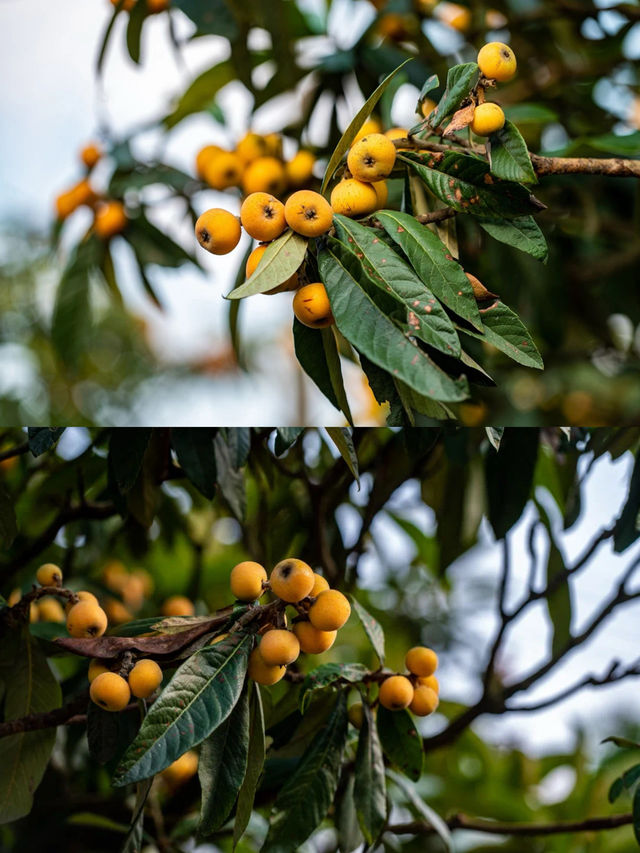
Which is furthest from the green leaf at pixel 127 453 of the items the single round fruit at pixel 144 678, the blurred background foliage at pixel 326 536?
the single round fruit at pixel 144 678

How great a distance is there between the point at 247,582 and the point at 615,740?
0.72 ft

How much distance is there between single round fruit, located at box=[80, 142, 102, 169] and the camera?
0.94 meters

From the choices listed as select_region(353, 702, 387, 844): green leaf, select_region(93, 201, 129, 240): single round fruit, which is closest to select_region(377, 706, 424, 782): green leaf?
select_region(353, 702, 387, 844): green leaf

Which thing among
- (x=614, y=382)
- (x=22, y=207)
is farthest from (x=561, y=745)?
(x=22, y=207)

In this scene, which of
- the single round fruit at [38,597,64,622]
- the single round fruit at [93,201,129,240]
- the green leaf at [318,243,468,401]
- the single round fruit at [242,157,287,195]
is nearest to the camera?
the green leaf at [318,243,468,401]

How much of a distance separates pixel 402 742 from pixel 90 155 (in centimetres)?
75

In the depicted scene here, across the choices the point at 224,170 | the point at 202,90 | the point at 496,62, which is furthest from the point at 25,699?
the point at 202,90

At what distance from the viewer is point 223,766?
347 mm

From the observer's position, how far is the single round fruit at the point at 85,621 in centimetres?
39

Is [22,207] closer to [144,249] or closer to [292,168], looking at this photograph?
[144,249]

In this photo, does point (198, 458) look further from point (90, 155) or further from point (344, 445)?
point (90, 155)

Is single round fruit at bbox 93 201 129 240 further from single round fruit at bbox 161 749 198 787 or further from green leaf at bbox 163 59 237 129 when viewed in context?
single round fruit at bbox 161 749 198 787

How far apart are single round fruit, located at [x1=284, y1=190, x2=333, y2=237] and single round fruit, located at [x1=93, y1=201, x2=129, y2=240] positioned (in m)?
0.61

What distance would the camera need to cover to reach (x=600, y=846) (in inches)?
26.7
